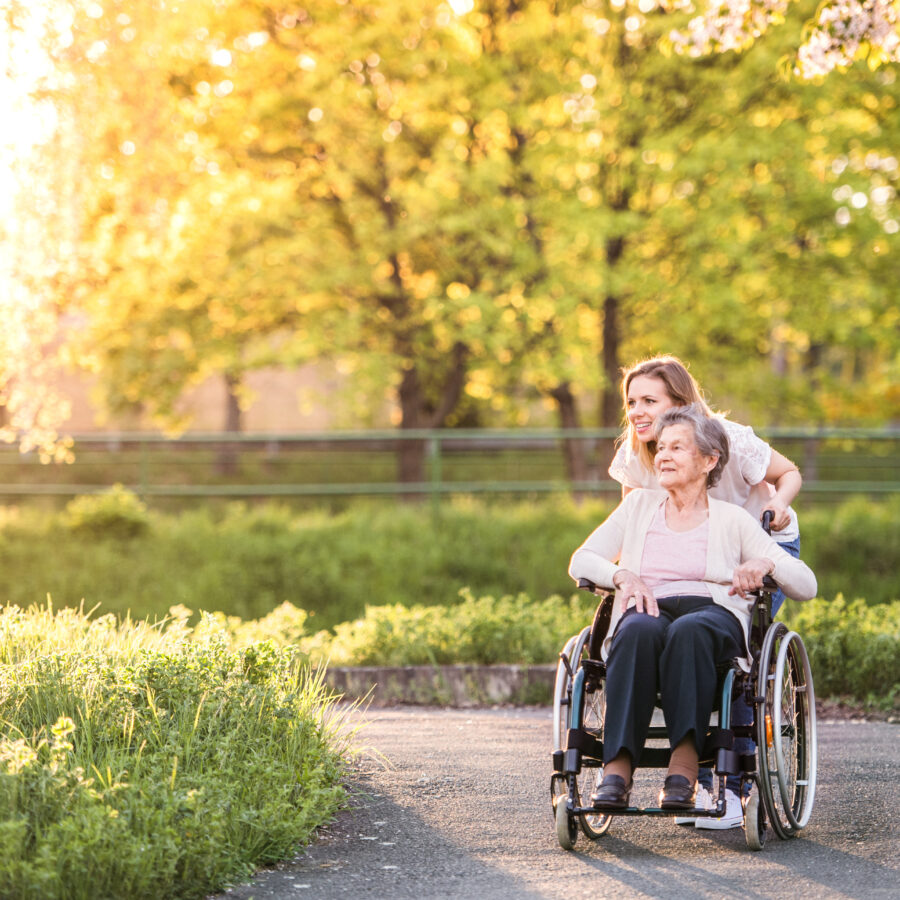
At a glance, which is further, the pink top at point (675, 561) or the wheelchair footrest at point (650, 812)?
the pink top at point (675, 561)

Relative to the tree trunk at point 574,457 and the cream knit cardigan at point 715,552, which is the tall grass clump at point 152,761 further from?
the tree trunk at point 574,457

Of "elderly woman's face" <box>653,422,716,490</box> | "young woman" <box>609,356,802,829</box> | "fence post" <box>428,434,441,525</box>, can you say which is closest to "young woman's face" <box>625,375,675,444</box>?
"young woman" <box>609,356,802,829</box>

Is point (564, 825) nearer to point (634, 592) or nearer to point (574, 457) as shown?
point (634, 592)

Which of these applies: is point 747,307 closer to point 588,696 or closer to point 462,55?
point 462,55

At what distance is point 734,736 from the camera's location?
4004 mm

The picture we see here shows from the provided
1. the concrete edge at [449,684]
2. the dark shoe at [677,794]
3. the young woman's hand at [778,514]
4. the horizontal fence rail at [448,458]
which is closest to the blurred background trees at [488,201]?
the horizontal fence rail at [448,458]

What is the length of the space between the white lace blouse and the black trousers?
722 mm

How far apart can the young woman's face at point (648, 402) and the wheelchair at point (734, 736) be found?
67 centimetres

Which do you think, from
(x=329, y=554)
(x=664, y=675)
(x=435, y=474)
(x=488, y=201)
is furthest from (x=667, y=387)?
(x=488, y=201)

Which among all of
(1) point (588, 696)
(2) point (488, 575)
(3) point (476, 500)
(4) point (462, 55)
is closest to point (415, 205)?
(4) point (462, 55)

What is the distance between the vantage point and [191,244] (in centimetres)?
1603

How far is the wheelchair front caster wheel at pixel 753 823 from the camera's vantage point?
12.9 feet

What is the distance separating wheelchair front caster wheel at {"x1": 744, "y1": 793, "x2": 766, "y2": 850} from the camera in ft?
12.9

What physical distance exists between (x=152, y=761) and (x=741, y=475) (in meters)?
2.28
